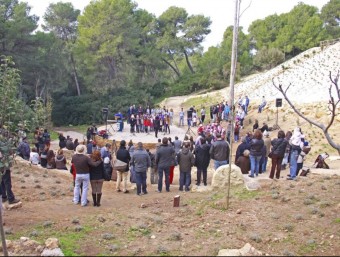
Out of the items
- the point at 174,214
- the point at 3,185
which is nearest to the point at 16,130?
the point at 3,185

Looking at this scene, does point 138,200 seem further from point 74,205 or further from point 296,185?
point 296,185

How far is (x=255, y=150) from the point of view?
12438mm

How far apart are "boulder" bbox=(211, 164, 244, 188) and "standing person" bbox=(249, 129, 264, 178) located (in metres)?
1.03

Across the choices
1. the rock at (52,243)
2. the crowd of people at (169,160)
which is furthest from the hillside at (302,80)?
the rock at (52,243)

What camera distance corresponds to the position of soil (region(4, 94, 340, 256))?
7.21 metres

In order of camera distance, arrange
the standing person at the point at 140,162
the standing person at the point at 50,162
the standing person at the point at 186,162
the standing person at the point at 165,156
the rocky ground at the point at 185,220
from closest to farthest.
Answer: the rocky ground at the point at 185,220 → the standing person at the point at 140,162 → the standing person at the point at 165,156 → the standing person at the point at 186,162 → the standing person at the point at 50,162

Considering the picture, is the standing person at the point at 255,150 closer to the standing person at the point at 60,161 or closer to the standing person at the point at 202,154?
the standing person at the point at 202,154

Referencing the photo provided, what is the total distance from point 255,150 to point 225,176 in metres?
1.39

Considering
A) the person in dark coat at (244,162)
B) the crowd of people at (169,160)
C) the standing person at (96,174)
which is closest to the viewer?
the standing person at (96,174)

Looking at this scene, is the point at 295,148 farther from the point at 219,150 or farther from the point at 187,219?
the point at 187,219

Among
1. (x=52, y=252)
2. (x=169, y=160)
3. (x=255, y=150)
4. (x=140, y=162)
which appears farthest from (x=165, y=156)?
(x=52, y=252)

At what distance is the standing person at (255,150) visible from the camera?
12273 mm

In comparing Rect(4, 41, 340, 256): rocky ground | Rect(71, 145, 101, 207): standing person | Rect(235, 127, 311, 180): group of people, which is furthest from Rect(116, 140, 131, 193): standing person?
Rect(235, 127, 311, 180): group of people

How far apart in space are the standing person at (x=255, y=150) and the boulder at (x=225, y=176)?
103cm
